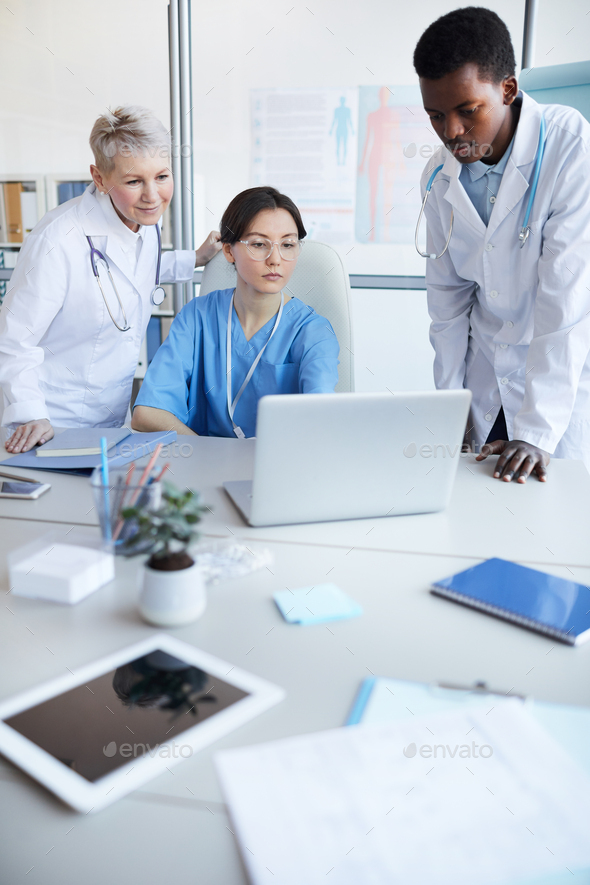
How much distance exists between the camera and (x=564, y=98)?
2.26m

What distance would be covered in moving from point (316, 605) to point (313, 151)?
9.20ft

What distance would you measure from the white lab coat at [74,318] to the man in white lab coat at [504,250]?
2.77 feet

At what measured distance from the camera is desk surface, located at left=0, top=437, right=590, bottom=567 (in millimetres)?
996

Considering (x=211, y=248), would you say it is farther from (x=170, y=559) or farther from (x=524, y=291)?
(x=170, y=559)

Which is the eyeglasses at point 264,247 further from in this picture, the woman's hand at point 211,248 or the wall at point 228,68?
the wall at point 228,68

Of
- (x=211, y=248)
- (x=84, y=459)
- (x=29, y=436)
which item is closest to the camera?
(x=84, y=459)

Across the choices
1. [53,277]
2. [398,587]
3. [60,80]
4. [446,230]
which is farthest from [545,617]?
[60,80]

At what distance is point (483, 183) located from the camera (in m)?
1.64

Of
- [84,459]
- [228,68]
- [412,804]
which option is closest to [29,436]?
[84,459]

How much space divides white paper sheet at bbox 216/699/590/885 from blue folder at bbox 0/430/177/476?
748 millimetres

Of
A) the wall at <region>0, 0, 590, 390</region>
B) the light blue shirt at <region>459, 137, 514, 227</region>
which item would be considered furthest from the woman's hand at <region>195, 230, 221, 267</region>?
the wall at <region>0, 0, 590, 390</region>

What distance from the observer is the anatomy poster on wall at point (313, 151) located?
3084 millimetres

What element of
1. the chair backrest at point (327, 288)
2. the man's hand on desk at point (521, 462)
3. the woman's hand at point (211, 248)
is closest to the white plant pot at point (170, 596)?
the man's hand on desk at point (521, 462)

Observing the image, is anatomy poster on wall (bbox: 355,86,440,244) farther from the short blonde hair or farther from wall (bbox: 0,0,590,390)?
the short blonde hair
